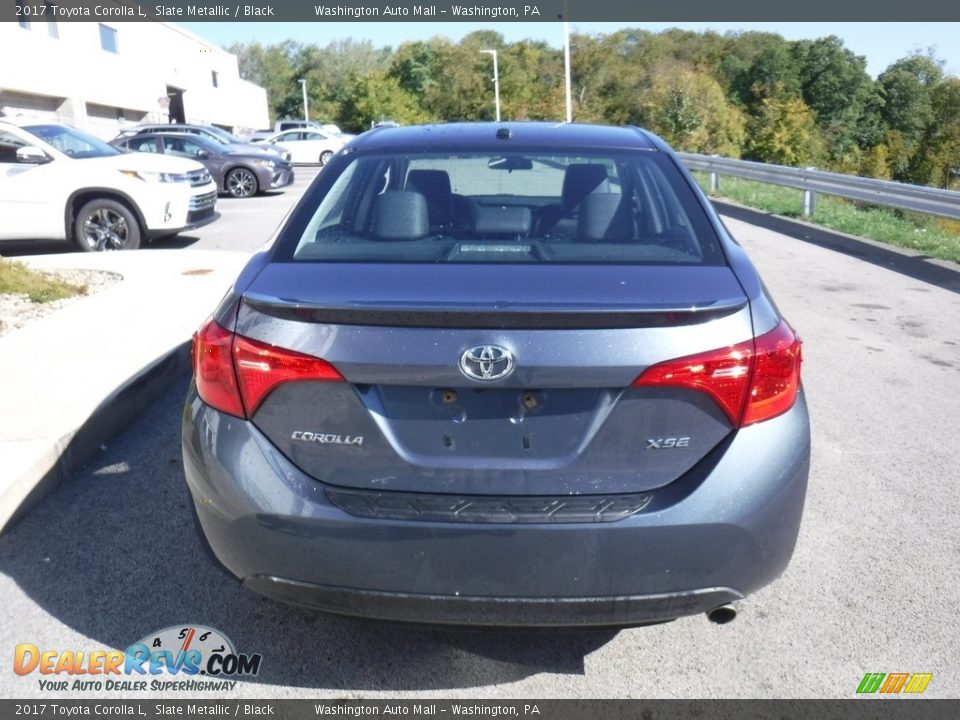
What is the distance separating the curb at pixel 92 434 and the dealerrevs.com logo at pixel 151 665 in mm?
1144

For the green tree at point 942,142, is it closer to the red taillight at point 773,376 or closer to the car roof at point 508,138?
the car roof at point 508,138

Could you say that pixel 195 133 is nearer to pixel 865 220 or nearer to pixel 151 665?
pixel 865 220

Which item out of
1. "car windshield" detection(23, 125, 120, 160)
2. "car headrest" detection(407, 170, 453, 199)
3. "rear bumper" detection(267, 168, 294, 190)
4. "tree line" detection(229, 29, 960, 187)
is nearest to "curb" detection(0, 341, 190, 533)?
"car headrest" detection(407, 170, 453, 199)

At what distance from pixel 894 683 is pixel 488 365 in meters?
1.73

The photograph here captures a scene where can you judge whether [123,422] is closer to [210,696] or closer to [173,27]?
[210,696]

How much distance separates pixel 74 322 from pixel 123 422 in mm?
2419

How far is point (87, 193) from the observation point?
11.2m

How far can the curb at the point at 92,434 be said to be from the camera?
4.05 meters

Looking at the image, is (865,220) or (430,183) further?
(865,220)

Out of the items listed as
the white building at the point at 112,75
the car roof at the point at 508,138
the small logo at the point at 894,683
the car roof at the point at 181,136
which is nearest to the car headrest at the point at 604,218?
the car roof at the point at 508,138

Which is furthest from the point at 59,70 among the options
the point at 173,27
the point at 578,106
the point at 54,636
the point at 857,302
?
the point at 54,636

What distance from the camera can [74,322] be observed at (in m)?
7.21

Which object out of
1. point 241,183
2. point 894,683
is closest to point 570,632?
point 894,683

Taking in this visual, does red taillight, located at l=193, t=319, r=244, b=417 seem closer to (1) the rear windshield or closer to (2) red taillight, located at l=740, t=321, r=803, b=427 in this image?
(1) the rear windshield
